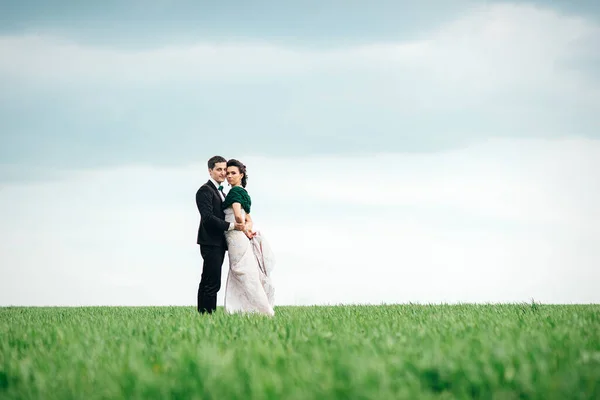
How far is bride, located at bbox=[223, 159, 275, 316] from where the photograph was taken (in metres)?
9.94

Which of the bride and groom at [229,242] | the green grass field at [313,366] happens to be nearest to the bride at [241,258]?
the bride and groom at [229,242]

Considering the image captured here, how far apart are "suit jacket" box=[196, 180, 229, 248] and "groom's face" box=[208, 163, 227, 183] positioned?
155mm

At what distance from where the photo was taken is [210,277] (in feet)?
32.5

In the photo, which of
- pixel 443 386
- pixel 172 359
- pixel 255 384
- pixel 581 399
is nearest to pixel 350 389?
pixel 255 384

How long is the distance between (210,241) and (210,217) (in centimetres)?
43

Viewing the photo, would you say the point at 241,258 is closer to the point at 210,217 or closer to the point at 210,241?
the point at 210,241

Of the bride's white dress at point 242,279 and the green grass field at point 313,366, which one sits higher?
the bride's white dress at point 242,279

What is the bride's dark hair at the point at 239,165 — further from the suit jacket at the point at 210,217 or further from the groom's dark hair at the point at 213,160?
the suit jacket at the point at 210,217

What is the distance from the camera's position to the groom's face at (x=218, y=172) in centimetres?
1008

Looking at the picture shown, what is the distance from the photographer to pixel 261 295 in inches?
399

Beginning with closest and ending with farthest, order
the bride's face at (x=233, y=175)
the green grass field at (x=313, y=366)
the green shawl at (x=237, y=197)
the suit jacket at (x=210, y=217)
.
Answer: the green grass field at (x=313, y=366)
the suit jacket at (x=210, y=217)
the green shawl at (x=237, y=197)
the bride's face at (x=233, y=175)

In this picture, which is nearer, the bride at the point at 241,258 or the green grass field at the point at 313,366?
the green grass field at the point at 313,366

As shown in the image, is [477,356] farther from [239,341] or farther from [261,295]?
[261,295]

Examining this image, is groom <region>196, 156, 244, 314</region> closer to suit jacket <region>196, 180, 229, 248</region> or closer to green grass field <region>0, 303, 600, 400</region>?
suit jacket <region>196, 180, 229, 248</region>
